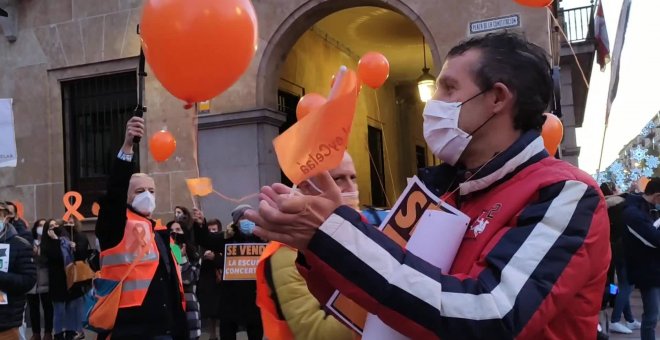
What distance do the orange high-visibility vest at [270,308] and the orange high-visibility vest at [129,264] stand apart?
220 centimetres

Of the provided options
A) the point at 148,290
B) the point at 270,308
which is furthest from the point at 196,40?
the point at 270,308

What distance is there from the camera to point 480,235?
4.63 ft

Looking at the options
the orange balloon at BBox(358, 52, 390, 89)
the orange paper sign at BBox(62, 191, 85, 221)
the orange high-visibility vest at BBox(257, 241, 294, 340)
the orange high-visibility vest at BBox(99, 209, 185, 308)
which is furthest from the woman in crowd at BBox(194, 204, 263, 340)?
the orange high-visibility vest at BBox(257, 241, 294, 340)

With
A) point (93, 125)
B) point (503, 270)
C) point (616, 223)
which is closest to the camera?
point (503, 270)

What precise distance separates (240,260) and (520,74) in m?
6.08

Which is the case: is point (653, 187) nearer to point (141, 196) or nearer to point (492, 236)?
point (141, 196)

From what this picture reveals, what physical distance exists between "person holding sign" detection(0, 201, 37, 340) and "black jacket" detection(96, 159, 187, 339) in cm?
61

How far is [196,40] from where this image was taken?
4.30m

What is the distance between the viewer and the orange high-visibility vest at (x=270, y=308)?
2418 mm

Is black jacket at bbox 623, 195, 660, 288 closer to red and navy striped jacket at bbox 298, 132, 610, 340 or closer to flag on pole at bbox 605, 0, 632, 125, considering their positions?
flag on pole at bbox 605, 0, 632, 125

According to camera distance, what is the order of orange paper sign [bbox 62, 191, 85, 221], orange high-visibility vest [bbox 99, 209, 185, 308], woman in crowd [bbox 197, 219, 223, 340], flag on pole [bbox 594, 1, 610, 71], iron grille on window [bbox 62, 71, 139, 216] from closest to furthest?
orange high-visibility vest [bbox 99, 209, 185, 308]
flag on pole [bbox 594, 1, 610, 71]
woman in crowd [bbox 197, 219, 223, 340]
orange paper sign [bbox 62, 191, 85, 221]
iron grille on window [bbox 62, 71, 139, 216]

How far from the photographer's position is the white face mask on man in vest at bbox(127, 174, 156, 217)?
486cm

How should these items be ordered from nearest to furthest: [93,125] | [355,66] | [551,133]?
[551,133] → [93,125] → [355,66]

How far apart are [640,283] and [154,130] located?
785cm
